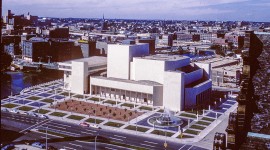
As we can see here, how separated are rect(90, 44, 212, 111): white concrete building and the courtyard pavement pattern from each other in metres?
3.71

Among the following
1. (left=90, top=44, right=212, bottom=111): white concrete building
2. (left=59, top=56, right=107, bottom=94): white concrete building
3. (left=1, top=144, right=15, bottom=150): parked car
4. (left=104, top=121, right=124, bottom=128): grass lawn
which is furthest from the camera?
(left=59, top=56, right=107, bottom=94): white concrete building

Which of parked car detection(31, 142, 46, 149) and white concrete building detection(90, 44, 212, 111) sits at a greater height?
white concrete building detection(90, 44, 212, 111)

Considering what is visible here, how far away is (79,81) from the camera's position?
12431 centimetres

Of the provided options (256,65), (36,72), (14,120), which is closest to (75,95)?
(14,120)

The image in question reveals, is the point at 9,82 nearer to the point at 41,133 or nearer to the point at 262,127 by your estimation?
the point at 41,133

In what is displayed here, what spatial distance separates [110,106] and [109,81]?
12517mm

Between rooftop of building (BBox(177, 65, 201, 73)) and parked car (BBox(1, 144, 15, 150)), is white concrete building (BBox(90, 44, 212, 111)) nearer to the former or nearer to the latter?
rooftop of building (BBox(177, 65, 201, 73))

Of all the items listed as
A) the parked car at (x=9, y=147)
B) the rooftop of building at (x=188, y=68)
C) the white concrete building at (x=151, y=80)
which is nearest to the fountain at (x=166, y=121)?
the white concrete building at (x=151, y=80)

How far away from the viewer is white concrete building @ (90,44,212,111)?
10688 cm

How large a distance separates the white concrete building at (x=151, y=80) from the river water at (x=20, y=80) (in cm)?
4140

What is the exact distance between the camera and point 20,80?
16925 cm

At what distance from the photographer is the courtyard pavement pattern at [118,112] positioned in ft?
279

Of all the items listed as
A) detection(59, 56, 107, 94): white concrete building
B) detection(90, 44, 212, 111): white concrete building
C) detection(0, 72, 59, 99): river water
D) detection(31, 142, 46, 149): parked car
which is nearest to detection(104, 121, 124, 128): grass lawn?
detection(31, 142, 46, 149): parked car

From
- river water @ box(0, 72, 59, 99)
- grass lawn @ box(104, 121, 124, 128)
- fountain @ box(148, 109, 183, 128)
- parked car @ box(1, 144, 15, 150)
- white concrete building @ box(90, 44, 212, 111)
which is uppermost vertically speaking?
white concrete building @ box(90, 44, 212, 111)
